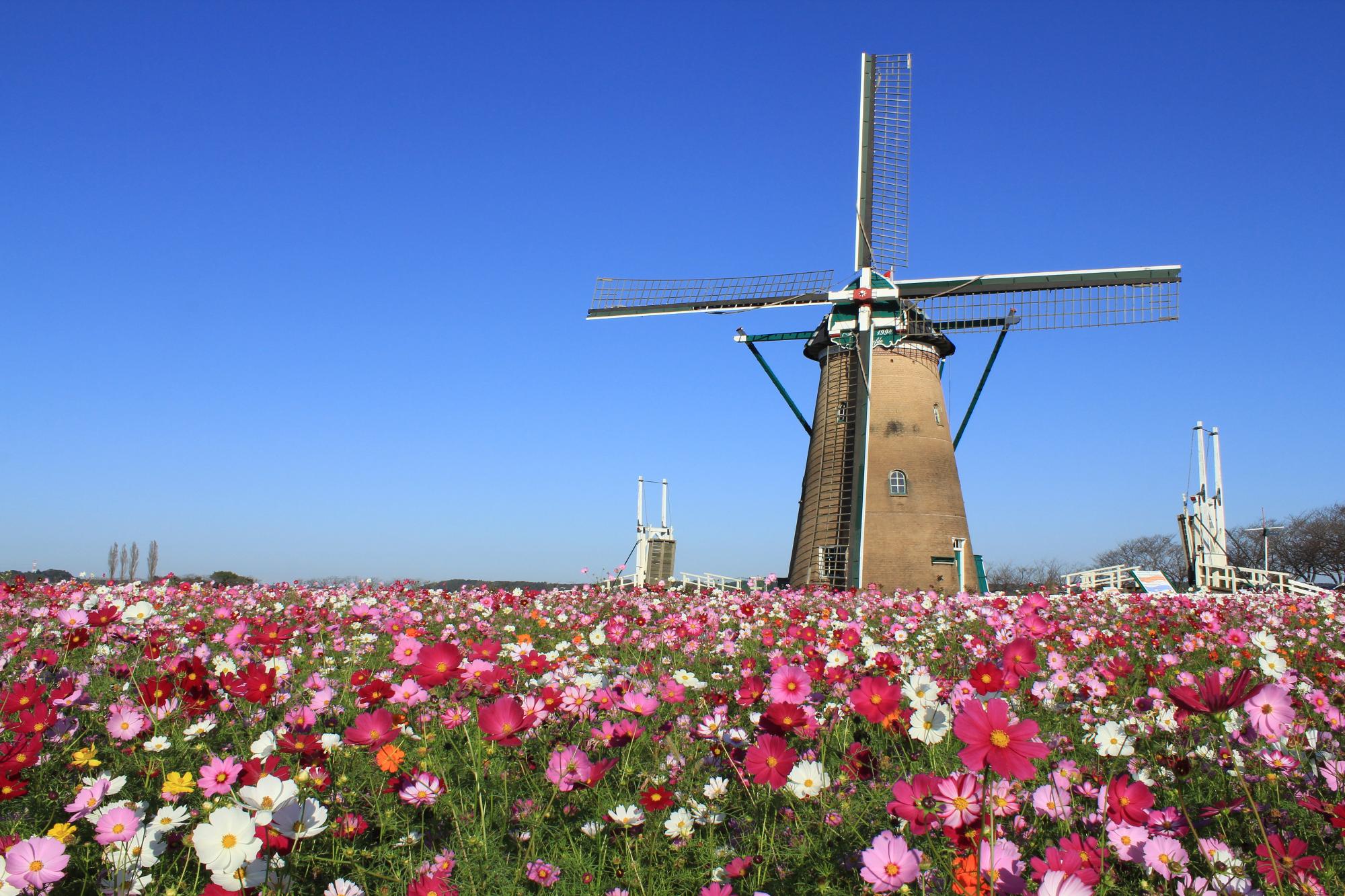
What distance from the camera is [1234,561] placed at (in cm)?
5712

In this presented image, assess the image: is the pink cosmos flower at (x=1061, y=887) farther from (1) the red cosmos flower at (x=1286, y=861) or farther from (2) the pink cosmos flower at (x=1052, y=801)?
(2) the pink cosmos flower at (x=1052, y=801)

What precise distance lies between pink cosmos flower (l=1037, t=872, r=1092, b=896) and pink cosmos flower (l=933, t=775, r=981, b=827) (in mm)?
321

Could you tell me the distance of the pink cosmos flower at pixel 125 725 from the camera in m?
3.12

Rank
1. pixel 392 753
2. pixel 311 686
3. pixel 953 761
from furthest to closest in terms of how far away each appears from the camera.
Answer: pixel 311 686 → pixel 953 761 → pixel 392 753

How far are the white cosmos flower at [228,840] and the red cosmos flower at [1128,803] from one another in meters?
2.16

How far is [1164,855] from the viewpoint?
2107 mm

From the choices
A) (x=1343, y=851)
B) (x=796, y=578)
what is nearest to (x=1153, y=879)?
(x=1343, y=851)

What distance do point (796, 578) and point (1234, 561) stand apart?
5020cm

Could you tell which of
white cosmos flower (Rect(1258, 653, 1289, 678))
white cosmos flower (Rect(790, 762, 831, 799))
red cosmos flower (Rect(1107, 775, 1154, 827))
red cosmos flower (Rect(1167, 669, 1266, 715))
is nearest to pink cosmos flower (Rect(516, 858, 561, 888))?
white cosmos flower (Rect(790, 762, 831, 799))

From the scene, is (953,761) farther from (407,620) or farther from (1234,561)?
(1234,561)

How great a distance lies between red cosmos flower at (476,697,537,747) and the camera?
2.39 m

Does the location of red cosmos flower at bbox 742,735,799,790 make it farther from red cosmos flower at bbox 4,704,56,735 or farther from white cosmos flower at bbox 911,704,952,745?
red cosmos flower at bbox 4,704,56,735

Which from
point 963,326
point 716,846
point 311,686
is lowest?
point 716,846

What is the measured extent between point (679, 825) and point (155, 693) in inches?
86.8
